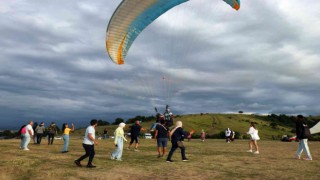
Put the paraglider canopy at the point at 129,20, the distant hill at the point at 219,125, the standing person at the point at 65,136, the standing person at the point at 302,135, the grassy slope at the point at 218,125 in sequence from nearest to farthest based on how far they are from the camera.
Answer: the standing person at the point at 302,135 < the paraglider canopy at the point at 129,20 < the standing person at the point at 65,136 < the distant hill at the point at 219,125 < the grassy slope at the point at 218,125

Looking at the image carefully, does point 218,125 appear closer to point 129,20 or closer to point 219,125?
point 219,125

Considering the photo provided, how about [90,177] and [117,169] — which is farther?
[117,169]

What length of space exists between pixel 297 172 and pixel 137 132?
11.3 m

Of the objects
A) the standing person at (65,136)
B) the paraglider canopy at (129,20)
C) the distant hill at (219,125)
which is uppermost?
the paraglider canopy at (129,20)

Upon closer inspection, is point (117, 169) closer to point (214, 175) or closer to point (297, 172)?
point (214, 175)

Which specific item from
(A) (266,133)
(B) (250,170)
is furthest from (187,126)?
(B) (250,170)

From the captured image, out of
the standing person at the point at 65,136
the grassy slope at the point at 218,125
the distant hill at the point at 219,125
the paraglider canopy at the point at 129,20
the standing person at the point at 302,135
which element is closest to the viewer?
the standing person at the point at 302,135

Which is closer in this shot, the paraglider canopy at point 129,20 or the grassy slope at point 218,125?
the paraglider canopy at point 129,20

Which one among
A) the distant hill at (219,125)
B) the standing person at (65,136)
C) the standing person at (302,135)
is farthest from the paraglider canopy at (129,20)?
the distant hill at (219,125)

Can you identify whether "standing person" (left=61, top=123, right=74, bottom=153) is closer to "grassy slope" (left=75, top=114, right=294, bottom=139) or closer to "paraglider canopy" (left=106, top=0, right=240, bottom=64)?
"paraglider canopy" (left=106, top=0, right=240, bottom=64)

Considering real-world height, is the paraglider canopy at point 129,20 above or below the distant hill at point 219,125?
above

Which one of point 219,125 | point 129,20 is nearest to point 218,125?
point 219,125

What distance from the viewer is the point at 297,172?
41.9ft

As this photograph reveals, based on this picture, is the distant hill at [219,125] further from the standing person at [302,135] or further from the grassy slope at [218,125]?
the standing person at [302,135]
